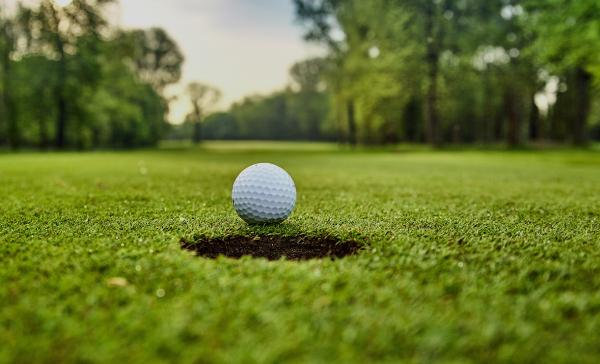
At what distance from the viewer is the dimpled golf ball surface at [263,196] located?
3.52 metres

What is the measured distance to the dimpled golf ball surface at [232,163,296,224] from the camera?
3516 millimetres

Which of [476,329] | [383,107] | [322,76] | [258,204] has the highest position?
[322,76]

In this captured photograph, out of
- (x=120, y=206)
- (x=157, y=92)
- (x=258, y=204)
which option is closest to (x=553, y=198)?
(x=258, y=204)

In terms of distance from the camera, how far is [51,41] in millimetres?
31438

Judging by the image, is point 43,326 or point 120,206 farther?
point 120,206

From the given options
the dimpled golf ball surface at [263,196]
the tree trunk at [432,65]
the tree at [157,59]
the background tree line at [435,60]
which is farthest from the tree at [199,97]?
the dimpled golf ball surface at [263,196]

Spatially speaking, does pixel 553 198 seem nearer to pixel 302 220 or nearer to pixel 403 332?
pixel 302 220

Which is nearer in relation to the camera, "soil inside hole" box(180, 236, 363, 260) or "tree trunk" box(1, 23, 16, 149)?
"soil inside hole" box(180, 236, 363, 260)

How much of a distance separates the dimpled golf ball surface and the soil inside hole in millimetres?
373

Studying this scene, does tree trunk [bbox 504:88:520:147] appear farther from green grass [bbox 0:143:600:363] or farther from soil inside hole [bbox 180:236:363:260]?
soil inside hole [bbox 180:236:363:260]

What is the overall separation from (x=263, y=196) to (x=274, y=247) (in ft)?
2.22

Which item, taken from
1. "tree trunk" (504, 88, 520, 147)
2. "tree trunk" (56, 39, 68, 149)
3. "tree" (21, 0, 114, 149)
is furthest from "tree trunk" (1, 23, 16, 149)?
"tree trunk" (504, 88, 520, 147)

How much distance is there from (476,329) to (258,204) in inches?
A: 83.7

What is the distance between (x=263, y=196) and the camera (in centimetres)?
354
